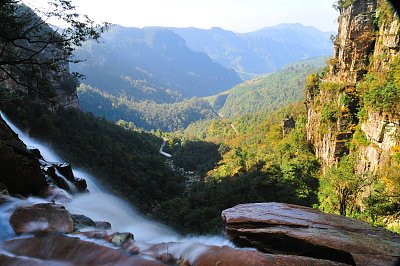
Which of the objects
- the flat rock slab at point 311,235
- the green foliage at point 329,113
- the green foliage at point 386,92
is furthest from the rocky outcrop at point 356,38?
the flat rock slab at point 311,235

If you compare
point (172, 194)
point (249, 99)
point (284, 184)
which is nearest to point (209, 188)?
point (284, 184)

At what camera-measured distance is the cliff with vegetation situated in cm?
1648

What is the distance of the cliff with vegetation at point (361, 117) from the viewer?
16.5 m

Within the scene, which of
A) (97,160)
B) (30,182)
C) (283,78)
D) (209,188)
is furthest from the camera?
(283,78)

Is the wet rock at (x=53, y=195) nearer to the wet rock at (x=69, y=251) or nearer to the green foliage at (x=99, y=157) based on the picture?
the wet rock at (x=69, y=251)

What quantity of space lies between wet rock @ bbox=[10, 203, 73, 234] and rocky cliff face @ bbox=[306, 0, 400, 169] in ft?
65.1

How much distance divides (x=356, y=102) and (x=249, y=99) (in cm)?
13302

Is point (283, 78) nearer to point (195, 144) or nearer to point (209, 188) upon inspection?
point (195, 144)

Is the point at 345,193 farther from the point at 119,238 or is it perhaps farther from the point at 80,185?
the point at 119,238

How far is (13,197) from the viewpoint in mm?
6219

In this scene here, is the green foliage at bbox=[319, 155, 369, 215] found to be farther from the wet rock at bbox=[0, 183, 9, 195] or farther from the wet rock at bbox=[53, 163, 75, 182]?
the wet rock at bbox=[0, 183, 9, 195]

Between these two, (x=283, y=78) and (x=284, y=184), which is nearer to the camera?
(x=284, y=184)

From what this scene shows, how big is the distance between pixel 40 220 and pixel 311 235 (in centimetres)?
428

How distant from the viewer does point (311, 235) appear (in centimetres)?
453
